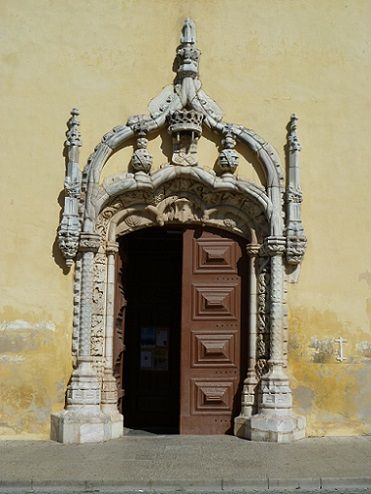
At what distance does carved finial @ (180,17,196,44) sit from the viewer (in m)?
8.77

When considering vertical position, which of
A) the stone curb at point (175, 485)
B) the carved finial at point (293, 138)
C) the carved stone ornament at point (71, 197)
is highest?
the carved finial at point (293, 138)

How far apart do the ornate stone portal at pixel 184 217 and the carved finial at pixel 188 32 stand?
12 mm

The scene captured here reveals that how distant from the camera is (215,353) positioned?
28.3ft

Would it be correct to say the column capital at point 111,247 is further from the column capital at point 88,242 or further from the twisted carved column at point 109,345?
the column capital at point 88,242

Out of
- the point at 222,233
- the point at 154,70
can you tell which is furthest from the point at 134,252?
the point at 154,70

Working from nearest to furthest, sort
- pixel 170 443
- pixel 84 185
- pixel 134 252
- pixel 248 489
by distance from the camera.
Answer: pixel 248 489 → pixel 170 443 → pixel 84 185 → pixel 134 252

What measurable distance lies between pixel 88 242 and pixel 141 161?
1.11 meters

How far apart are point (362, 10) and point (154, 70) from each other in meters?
2.62

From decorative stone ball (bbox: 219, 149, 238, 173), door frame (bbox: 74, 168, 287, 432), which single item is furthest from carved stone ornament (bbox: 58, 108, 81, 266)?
decorative stone ball (bbox: 219, 149, 238, 173)

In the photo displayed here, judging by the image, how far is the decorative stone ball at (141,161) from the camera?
8523 mm

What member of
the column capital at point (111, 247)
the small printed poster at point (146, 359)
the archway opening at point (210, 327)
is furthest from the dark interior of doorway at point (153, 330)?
the column capital at point (111, 247)

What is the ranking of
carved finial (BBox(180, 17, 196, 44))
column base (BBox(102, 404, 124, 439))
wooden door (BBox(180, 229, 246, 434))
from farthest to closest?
carved finial (BBox(180, 17, 196, 44)), wooden door (BBox(180, 229, 246, 434)), column base (BBox(102, 404, 124, 439))

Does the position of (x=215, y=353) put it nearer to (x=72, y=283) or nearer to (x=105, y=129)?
(x=72, y=283)

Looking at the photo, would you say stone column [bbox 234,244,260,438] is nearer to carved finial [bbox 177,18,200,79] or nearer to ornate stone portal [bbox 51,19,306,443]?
ornate stone portal [bbox 51,19,306,443]
